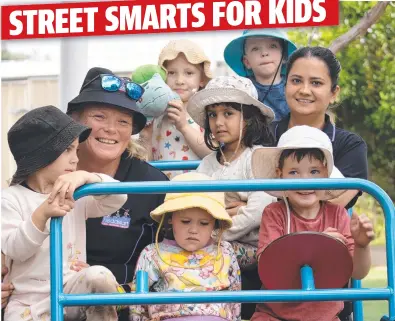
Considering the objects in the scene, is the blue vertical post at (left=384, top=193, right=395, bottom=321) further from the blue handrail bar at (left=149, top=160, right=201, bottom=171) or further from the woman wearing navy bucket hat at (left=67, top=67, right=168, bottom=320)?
the blue handrail bar at (left=149, top=160, right=201, bottom=171)

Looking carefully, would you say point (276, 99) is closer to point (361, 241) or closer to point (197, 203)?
point (197, 203)

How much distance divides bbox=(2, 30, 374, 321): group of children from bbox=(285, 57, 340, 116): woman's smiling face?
0.65ft

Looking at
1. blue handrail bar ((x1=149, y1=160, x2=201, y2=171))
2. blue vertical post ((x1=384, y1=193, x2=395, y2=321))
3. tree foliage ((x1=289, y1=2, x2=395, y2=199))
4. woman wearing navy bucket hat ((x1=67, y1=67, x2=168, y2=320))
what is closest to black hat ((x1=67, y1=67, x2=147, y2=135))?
woman wearing navy bucket hat ((x1=67, y1=67, x2=168, y2=320))

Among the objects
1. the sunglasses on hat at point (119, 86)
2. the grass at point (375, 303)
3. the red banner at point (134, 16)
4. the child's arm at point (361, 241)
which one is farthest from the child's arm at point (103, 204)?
the grass at point (375, 303)

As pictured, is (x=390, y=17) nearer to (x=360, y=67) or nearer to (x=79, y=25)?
(x=360, y=67)

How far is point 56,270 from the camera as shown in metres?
3.97

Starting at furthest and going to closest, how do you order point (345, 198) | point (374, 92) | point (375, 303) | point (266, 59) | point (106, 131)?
point (374, 92)
point (375, 303)
point (266, 59)
point (106, 131)
point (345, 198)

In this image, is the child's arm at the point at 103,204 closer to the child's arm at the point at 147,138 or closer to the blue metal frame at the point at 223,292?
the blue metal frame at the point at 223,292

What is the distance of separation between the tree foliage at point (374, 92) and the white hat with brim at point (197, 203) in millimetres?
11659

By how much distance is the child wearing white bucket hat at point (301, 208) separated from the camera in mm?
4422

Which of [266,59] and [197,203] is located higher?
[266,59]

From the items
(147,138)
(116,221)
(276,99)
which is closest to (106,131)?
(116,221)

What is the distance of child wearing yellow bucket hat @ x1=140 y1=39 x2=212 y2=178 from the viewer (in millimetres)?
5863

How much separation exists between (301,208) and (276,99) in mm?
1398
